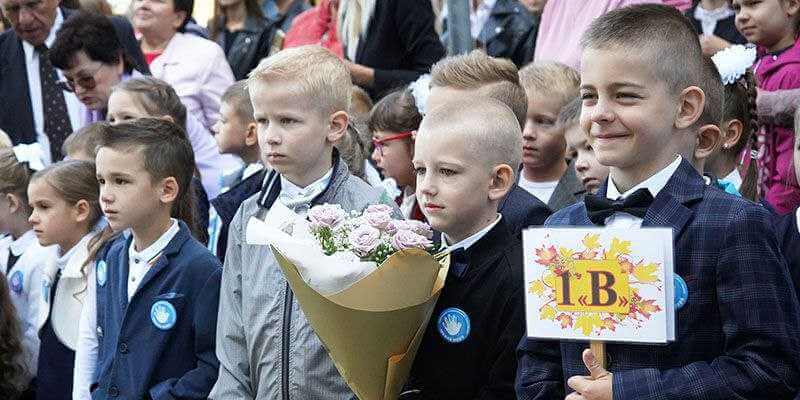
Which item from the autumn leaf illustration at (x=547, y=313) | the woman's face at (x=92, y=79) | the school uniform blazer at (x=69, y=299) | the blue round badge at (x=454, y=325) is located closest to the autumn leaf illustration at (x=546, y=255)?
the autumn leaf illustration at (x=547, y=313)

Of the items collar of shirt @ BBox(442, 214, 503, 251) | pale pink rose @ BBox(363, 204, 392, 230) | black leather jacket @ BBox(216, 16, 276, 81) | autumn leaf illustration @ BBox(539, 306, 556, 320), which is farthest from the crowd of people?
black leather jacket @ BBox(216, 16, 276, 81)

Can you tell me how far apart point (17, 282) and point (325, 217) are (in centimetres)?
269

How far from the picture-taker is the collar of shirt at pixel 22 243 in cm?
589

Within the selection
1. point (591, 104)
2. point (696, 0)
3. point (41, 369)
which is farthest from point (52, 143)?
point (591, 104)

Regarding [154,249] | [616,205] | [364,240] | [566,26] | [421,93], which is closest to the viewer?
[616,205]

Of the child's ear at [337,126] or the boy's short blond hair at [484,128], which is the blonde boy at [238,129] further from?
the boy's short blond hair at [484,128]

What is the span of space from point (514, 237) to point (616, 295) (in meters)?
1.06

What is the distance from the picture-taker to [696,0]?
6.16 metres

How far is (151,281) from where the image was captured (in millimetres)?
4590

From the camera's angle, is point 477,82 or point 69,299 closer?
point 477,82

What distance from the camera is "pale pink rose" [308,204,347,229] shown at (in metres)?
3.58

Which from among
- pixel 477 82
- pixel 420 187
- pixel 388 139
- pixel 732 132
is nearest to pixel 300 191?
pixel 420 187

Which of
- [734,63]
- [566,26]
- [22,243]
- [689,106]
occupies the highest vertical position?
[689,106]

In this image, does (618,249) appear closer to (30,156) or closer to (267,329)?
(267,329)
